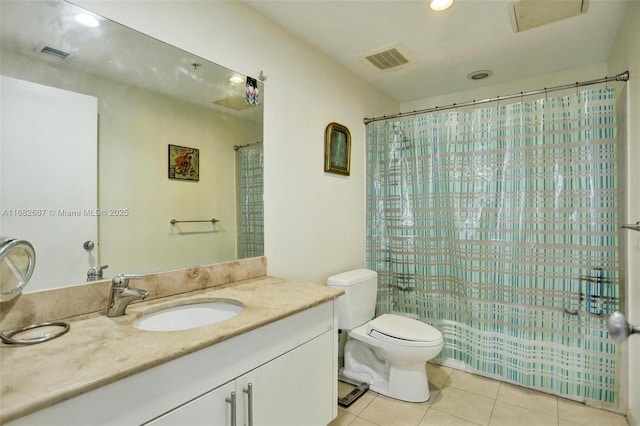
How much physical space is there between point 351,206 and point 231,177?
1.18 metres

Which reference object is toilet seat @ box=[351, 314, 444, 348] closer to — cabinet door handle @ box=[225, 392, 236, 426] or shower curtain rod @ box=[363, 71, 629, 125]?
cabinet door handle @ box=[225, 392, 236, 426]

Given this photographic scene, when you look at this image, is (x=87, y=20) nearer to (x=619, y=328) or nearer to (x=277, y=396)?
(x=277, y=396)

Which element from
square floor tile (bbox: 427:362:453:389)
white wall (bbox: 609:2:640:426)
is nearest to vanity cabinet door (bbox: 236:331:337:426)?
square floor tile (bbox: 427:362:453:389)

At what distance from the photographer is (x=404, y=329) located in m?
2.03

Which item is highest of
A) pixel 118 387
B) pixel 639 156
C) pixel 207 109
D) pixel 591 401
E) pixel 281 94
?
pixel 281 94

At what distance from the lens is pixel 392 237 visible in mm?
2586

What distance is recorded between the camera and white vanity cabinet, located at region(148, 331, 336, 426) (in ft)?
3.20

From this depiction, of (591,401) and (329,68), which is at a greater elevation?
(329,68)

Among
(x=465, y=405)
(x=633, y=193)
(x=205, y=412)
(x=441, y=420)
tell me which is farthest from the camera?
(x=465, y=405)

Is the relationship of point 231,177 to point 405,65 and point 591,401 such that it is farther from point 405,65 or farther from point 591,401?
point 591,401

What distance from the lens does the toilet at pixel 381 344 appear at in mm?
1916

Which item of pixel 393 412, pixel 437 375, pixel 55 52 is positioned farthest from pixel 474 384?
pixel 55 52

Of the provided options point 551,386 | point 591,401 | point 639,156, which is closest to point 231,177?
point 639,156

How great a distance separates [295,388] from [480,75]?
8.92ft
